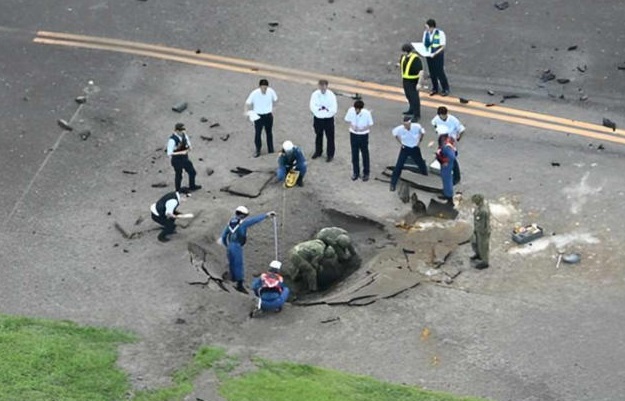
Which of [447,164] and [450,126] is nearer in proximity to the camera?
[447,164]

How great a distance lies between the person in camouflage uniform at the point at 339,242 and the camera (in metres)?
22.1

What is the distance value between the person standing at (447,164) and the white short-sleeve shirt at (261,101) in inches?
141

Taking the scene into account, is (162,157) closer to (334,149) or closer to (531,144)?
(334,149)

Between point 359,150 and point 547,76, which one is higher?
point 547,76

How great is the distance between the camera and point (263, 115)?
24891 mm

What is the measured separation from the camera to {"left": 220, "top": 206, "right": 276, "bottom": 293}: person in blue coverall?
21250mm

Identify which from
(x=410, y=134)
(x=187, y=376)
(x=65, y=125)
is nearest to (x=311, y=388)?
(x=187, y=376)

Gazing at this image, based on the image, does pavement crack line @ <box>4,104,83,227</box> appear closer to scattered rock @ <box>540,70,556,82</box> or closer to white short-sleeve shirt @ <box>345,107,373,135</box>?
white short-sleeve shirt @ <box>345,107,373,135</box>

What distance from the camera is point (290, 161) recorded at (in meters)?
23.9

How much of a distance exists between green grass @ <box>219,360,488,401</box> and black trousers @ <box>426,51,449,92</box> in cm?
955

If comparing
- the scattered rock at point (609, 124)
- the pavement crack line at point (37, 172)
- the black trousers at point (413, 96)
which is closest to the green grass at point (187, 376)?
the pavement crack line at point (37, 172)

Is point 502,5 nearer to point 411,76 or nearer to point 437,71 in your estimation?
point 437,71

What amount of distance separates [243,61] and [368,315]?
9.54 m

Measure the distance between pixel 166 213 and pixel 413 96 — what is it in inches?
247
